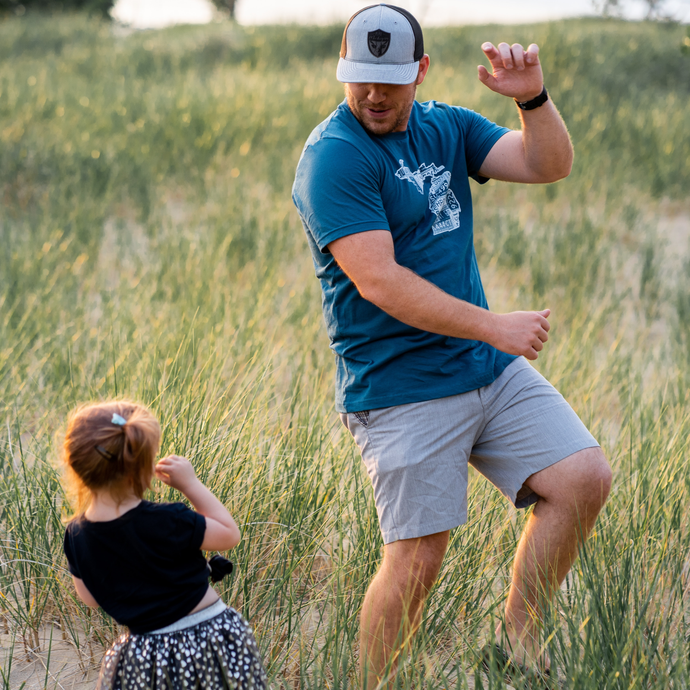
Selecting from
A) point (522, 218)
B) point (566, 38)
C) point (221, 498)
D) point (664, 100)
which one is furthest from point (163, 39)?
point (221, 498)

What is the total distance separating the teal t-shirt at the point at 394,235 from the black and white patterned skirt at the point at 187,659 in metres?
0.73

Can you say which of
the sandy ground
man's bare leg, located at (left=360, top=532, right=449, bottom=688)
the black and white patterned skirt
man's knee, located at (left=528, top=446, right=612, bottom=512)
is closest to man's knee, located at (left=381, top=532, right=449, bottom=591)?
man's bare leg, located at (left=360, top=532, right=449, bottom=688)

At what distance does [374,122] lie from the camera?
6.36 ft

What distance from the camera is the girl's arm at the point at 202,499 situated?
152cm

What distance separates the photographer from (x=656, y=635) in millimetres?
1831

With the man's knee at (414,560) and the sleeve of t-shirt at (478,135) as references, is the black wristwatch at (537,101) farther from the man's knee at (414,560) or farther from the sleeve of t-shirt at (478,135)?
the man's knee at (414,560)

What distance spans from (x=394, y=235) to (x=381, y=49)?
495 millimetres

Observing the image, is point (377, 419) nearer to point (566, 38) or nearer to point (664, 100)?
point (664, 100)

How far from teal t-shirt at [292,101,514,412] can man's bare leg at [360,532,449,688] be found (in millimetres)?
414

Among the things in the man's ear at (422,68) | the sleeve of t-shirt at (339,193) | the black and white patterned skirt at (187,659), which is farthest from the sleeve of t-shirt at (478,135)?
the black and white patterned skirt at (187,659)

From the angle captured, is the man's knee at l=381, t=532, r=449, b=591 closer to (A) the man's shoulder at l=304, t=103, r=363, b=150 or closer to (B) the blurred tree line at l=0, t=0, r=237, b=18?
(A) the man's shoulder at l=304, t=103, r=363, b=150

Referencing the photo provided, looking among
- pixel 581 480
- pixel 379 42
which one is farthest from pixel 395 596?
pixel 379 42

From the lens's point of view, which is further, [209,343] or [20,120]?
[20,120]

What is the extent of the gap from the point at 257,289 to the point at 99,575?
366cm
